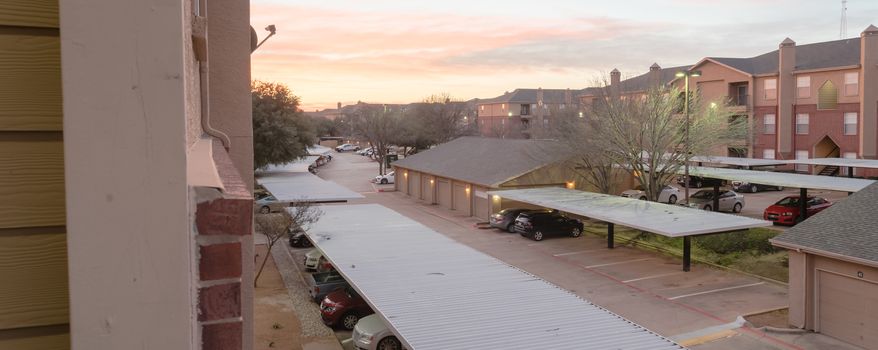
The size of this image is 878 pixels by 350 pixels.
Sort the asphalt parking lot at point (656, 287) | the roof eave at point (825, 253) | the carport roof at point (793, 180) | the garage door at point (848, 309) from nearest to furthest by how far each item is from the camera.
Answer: the roof eave at point (825, 253)
the garage door at point (848, 309)
the asphalt parking lot at point (656, 287)
the carport roof at point (793, 180)

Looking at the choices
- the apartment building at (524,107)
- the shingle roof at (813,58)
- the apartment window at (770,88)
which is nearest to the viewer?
the shingle roof at (813,58)

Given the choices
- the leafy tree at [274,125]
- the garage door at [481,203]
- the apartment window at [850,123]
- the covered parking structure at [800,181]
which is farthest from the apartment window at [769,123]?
the leafy tree at [274,125]

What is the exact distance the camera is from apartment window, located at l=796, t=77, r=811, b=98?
53750 millimetres

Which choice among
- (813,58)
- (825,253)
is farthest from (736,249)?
(813,58)

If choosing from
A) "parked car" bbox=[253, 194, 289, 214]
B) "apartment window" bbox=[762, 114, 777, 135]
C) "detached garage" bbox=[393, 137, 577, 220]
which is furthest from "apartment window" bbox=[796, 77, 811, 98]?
"parked car" bbox=[253, 194, 289, 214]

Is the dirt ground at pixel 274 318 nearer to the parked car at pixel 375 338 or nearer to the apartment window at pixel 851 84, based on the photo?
the parked car at pixel 375 338

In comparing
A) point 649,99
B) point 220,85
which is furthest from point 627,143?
point 220,85

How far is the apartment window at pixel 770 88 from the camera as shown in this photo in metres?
56.0

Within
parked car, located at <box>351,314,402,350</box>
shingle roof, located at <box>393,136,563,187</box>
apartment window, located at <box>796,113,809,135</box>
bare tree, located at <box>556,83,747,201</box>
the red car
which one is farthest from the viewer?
apartment window, located at <box>796,113,809,135</box>

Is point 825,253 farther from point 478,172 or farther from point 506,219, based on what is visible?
point 478,172

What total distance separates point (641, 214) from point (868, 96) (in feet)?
110

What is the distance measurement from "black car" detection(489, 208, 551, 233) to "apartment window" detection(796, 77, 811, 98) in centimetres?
3285

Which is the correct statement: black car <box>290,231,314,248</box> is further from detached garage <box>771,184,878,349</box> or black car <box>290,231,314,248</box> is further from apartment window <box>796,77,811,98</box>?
apartment window <box>796,77,811,98</box>

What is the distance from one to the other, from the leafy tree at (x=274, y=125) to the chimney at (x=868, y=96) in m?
43.6
